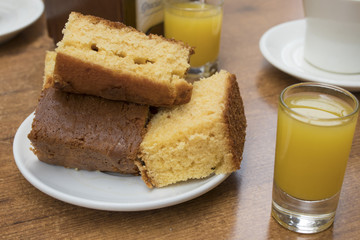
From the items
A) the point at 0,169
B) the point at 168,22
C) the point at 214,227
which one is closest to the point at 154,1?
the point at 168,22

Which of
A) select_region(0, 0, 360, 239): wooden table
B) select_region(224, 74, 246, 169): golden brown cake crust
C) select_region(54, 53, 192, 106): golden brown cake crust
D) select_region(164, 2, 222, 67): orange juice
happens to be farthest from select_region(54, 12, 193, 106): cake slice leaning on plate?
select_region(164, 2, 222, 67): orange juice

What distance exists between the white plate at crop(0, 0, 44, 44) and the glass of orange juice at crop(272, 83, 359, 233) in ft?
4.27

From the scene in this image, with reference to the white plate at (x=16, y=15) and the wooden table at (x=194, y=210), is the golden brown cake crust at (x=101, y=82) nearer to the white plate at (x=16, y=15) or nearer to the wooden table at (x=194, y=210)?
the wooden table at (x=194, y=210)

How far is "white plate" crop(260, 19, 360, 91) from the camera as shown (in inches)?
58.9

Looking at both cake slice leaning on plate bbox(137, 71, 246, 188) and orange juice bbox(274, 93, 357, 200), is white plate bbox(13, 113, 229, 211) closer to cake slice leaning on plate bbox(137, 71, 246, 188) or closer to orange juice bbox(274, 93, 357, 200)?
cake slice leaning on plate bbox(137, 71, 246, 188)

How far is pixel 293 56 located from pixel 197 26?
41 centimetres

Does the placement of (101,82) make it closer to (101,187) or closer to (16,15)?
(101,187)

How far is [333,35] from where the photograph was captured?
1.54m

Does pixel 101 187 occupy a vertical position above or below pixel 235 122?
below

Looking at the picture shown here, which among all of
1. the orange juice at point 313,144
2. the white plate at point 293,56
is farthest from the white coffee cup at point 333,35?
the orange juice at point 313,144

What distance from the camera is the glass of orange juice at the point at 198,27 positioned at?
1.64m

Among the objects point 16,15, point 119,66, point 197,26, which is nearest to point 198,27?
point 197,26

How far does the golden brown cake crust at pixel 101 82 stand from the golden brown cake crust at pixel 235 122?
157 mm

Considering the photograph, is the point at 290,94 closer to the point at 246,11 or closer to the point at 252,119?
the point at 252,119
